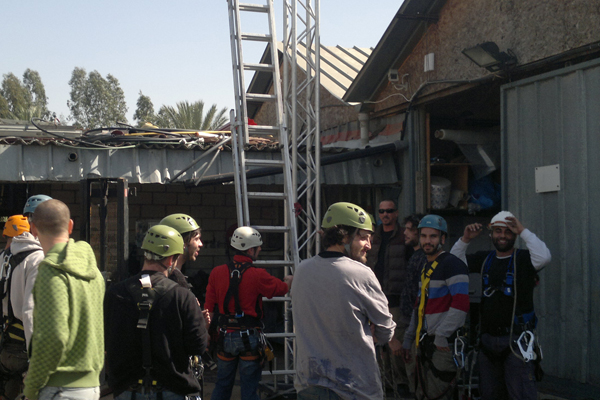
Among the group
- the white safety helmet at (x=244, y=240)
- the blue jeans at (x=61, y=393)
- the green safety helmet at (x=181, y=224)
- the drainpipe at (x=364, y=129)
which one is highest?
the drainpipe at (x=364, y=129)

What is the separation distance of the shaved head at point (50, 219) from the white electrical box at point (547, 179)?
5.24m

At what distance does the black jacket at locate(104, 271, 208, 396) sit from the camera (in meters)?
3.53

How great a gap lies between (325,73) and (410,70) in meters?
3.96

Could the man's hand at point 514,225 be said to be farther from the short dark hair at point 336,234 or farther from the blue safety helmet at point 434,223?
the short dark hair at point 336,234

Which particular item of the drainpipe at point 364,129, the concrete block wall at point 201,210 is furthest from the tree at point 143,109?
the drainpipe at point 364,129

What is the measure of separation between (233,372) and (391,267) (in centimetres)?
216

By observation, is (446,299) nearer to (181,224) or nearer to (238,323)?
(238,323)

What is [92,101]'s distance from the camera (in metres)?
40.3

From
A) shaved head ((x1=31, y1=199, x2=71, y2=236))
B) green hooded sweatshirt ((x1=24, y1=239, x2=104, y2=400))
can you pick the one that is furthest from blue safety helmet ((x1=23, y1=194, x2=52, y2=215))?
green hooded sweatshirt ((x1=24, y1=239, x2=104, y2=400))

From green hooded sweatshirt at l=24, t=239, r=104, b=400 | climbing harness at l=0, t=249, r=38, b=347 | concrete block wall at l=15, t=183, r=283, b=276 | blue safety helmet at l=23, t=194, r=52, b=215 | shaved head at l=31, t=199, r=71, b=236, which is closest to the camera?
green hooded sweatshirt at l=24, t=239, r=104, b=400

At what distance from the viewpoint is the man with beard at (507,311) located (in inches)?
193

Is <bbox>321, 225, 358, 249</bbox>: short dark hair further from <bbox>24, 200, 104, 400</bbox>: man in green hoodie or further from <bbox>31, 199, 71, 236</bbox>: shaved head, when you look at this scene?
<bbox>31, 199, 71, 236</bbox>: shaved head

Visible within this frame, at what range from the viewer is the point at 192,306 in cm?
362

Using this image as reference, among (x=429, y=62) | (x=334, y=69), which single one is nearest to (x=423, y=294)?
(x=429, y=62)
